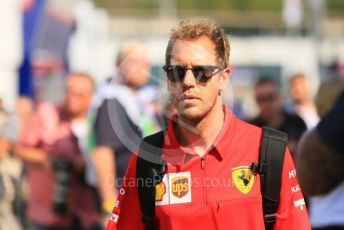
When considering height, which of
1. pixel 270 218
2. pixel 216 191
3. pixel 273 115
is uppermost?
pixel 273 115

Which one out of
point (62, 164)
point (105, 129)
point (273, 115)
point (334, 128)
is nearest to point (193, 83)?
point (334, 128)

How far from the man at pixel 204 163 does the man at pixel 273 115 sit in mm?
3708

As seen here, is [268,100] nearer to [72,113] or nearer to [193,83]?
[72,113]

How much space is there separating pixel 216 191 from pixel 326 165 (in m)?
1.33

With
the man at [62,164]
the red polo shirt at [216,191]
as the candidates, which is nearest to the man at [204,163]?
the red polo shirt at [216,191]

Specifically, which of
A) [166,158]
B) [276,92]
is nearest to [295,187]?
[166,158]

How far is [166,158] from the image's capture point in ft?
13.7

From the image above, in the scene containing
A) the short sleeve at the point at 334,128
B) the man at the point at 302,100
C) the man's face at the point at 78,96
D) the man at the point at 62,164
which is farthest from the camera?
the man at the point at 302,100

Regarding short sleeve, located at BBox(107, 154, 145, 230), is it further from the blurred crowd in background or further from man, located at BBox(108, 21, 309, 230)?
the blurred crowd in background

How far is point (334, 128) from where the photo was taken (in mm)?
5086

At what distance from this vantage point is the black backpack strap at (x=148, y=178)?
13.5ft

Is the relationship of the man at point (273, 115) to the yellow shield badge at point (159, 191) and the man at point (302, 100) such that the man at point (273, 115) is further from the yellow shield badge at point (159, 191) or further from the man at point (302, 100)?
the yellow shield badge at point (159, 191)

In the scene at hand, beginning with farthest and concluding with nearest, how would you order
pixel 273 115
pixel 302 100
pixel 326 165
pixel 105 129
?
pixel 302 100
pixel 273 115
pixel 105 129
pixel 326 165

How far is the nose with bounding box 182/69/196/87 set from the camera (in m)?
4.08
